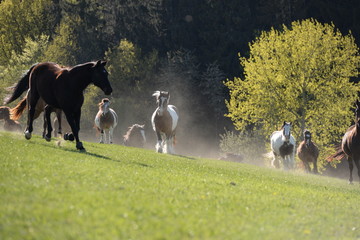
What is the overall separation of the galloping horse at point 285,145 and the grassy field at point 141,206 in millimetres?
16308

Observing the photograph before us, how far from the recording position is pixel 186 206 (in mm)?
10680

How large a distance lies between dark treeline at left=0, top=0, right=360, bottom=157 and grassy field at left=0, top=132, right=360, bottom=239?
57.8m

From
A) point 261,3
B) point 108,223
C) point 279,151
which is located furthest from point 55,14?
point 108,223

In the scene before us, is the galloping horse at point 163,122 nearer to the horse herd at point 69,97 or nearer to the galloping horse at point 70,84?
the horse herd at point 69,97

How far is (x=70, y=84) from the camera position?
18703 mm

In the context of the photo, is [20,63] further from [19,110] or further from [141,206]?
[141,206]

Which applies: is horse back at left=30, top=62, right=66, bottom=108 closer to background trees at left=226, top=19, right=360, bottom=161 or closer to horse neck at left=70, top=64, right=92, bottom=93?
horse neck at left=70, top=64, right=92, bottom=93

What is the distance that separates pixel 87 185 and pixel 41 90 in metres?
9.05

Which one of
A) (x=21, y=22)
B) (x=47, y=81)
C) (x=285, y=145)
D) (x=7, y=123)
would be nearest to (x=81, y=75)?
(x=47, y=81)

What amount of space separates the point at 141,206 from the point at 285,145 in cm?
2377

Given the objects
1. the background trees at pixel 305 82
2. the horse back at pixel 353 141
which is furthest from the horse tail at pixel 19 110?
the background trees at pixel 305 82

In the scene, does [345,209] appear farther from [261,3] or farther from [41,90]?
[261,3]

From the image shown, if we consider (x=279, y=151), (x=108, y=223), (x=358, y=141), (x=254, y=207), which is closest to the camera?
(x=108, y=223)

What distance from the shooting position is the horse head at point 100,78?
18.5 meters
